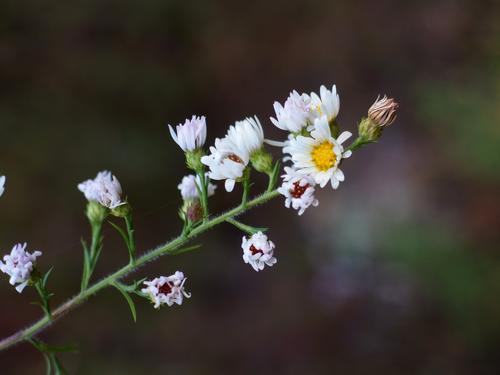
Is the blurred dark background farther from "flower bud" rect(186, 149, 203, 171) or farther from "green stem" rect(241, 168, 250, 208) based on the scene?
"green stem" rect(241, 168, 250, 208)

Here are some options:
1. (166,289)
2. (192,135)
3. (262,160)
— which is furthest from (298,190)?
(166,289)

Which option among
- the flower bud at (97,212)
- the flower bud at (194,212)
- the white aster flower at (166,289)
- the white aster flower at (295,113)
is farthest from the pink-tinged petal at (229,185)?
the flower bud at (97,212)

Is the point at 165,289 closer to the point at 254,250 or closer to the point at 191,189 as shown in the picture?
the point at 254,250

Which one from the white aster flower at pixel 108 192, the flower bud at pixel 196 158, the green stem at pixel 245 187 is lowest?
the green stem at pixel 245 187

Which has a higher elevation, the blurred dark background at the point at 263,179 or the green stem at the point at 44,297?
the blurred dark background at the point at 263,179

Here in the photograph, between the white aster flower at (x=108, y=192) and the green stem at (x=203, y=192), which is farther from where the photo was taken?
the white aster flower at (x=108, y=192)

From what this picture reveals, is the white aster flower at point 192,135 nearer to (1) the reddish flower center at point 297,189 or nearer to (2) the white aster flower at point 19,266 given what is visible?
(1) the reddish flower center at point 297,189
